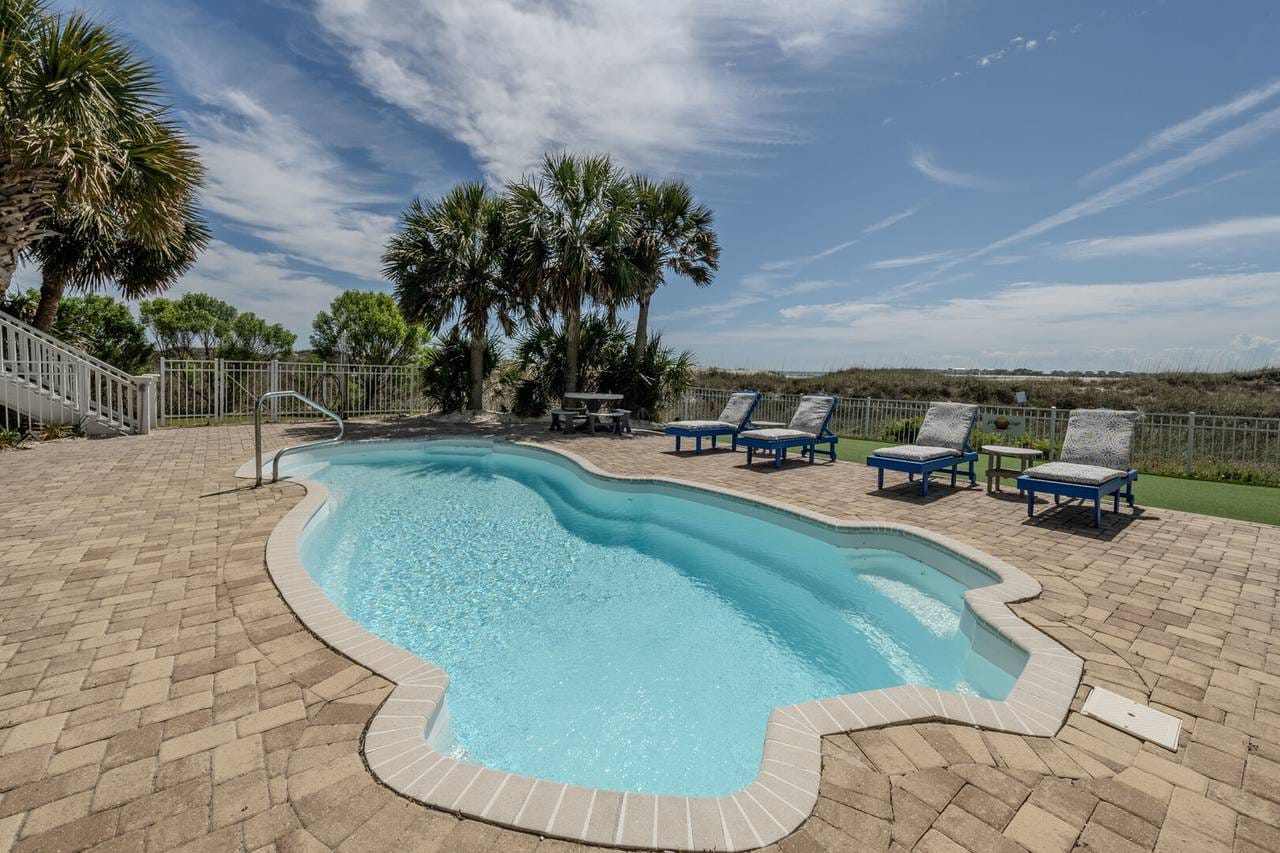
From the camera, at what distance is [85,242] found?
11.9 m

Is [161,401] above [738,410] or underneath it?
underneath

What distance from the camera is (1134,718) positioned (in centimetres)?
239

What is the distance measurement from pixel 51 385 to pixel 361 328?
21.1 metres

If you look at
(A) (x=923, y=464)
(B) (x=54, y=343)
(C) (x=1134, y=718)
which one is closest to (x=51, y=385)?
(B) (x=54, y=343)

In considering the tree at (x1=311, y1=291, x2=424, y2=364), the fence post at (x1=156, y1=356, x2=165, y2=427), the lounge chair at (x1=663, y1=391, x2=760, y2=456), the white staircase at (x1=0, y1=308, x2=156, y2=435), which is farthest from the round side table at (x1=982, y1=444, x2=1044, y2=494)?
the tree at (x1=311, y1=291, x2=424, y2=364)

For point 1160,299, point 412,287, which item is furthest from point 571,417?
point 1160,299

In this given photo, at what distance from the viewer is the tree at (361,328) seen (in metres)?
29.6

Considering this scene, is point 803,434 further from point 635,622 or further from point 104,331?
point 104,331

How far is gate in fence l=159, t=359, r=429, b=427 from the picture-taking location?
1335 cm

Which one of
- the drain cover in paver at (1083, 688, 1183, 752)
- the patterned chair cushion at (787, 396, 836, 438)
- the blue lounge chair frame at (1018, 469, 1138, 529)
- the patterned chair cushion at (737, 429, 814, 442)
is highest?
the patterned chair cushion at (787, 396, 836, 438)

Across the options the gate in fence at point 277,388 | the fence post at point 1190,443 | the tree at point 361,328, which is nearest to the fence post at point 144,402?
the gate in fence at point 277,388

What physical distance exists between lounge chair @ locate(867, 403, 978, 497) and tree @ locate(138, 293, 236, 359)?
36128 mm

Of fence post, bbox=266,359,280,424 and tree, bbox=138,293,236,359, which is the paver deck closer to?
fence post, bbox=266,359,280,424

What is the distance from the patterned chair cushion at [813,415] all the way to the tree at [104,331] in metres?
17.6
